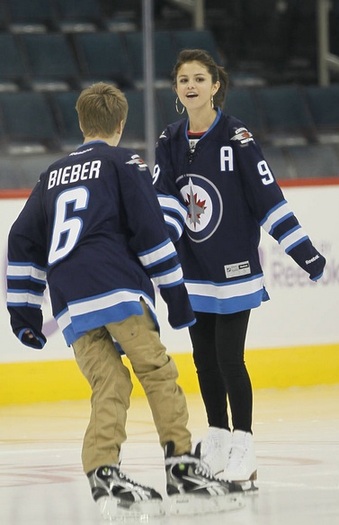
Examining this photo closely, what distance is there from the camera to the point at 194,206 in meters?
4.07

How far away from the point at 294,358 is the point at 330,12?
443cm

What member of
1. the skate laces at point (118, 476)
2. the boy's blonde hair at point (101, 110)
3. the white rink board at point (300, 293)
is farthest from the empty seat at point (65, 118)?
the skate laces at point (118, 476)

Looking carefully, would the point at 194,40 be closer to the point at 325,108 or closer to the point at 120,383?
the point at 325,108

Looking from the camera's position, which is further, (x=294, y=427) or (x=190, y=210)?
(x=294, y=427)

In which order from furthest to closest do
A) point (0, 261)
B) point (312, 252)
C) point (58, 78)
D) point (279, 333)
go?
point (58, 78) < point (279, 333) < point (0, 261) < point (312, 252)

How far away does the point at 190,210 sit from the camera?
4.08m

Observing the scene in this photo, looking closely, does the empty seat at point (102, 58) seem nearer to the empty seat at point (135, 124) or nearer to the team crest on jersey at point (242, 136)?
the empty seat at point (135, 124)

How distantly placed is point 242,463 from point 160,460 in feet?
2.54

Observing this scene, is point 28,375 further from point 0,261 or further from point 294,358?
point 294,358

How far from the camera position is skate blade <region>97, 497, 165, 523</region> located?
3443 millimetres

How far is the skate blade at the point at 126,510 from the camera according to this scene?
3443 mm

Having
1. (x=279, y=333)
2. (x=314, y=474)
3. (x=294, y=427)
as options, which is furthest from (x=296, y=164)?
(x=314, y=474)

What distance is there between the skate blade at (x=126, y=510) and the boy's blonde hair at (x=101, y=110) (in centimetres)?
97

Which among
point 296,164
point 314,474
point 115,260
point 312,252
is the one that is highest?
point 115,260
